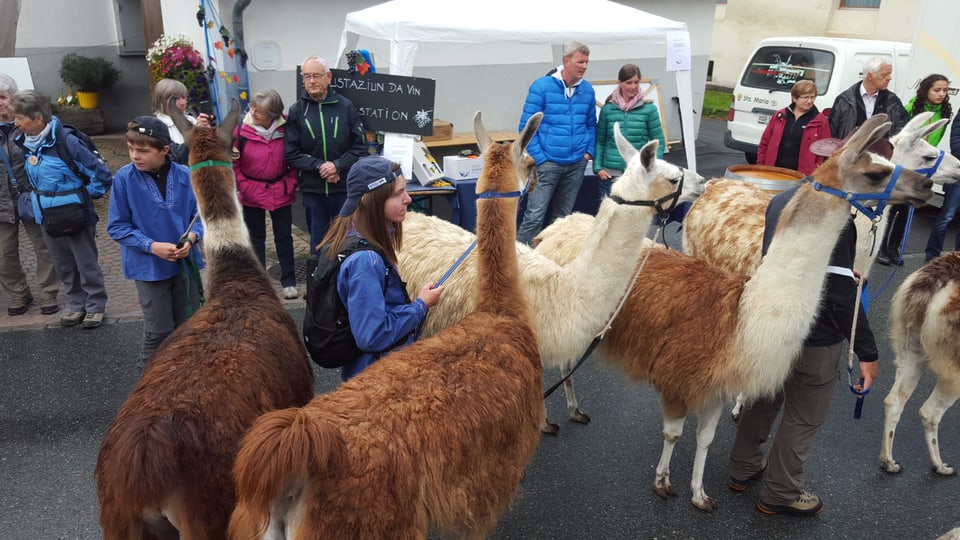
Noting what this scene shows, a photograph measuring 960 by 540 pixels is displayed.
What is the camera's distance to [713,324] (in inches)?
113

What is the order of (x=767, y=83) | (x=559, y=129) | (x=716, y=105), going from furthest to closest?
(x=716, y=105), (x=767, y=83), (x=559, y=129)

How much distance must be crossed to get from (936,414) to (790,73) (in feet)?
26.4

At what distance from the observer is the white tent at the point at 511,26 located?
609cm

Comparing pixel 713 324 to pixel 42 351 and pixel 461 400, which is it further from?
pixel 42 351

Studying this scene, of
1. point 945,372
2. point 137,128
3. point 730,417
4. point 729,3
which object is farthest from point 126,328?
point 729,3

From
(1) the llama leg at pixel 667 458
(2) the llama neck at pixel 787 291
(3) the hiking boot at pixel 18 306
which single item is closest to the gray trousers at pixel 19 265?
(3) the hiking boot at pixel 18 306

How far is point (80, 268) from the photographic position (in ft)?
15.5

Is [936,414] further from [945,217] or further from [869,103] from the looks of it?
[945,217]

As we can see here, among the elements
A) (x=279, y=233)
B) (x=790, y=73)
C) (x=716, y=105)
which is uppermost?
(x=790, y=73)

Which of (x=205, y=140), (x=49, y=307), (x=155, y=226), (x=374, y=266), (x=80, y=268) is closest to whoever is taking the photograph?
(x=374, y=266)

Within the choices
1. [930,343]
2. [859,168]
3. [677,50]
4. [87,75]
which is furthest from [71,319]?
[87,75]

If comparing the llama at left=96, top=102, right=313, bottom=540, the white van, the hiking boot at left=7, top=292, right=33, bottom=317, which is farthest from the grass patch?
the llama at left=96, top=102, right=313, bottom=540

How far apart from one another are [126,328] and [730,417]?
420cm

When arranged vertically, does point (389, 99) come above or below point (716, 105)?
above
